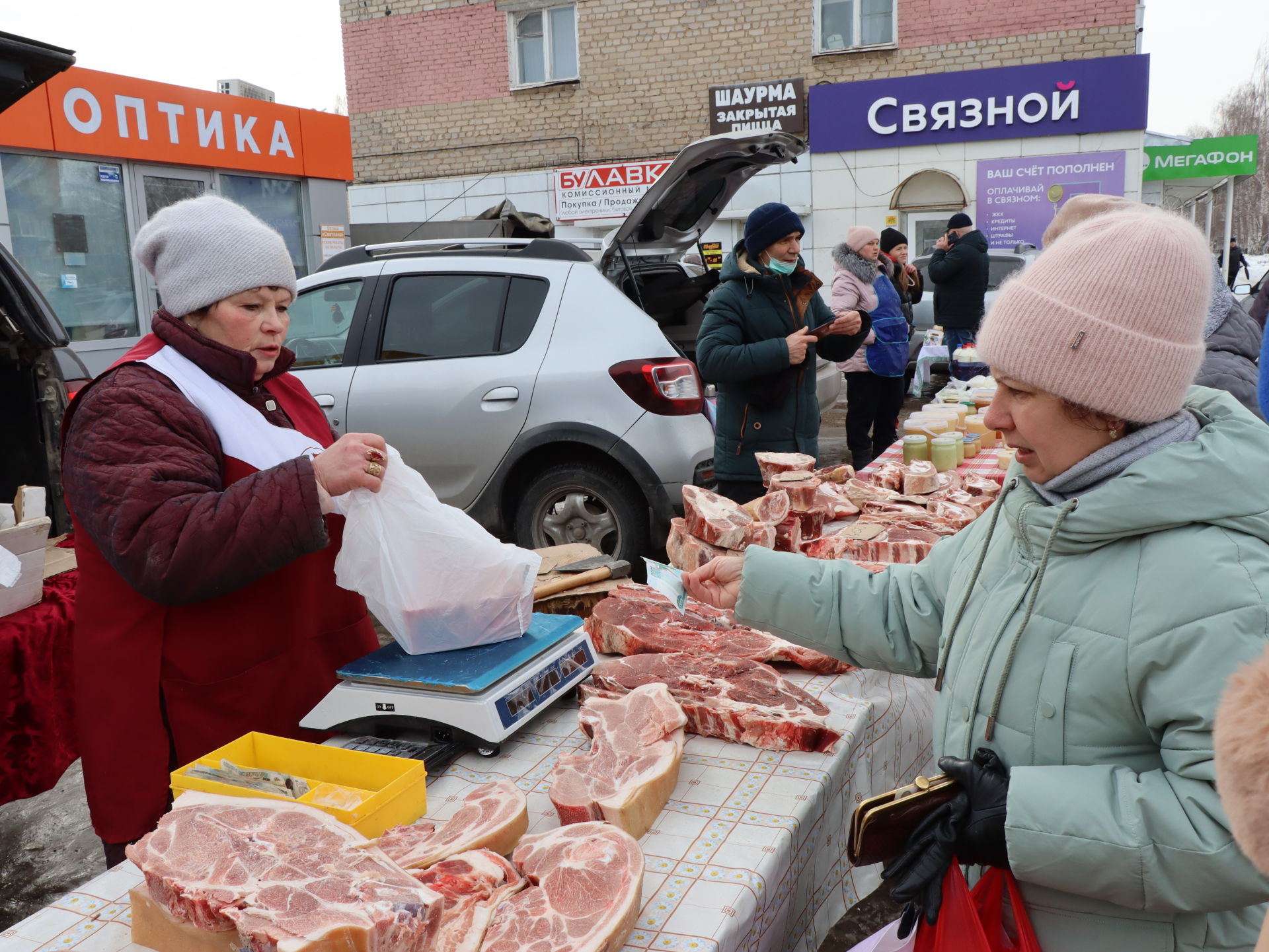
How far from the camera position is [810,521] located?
3631 mm

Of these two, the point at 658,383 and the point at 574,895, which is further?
the point at 658,383

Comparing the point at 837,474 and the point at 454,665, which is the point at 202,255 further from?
the point at 837,474

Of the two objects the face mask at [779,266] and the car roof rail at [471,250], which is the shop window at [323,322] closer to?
the car roof rail at [471,250]

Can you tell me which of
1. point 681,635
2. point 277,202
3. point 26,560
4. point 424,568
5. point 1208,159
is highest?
point 1208,159

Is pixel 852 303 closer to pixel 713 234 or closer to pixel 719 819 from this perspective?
pixel 719 819

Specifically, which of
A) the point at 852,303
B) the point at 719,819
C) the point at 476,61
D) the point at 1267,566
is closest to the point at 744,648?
the point at 719,819

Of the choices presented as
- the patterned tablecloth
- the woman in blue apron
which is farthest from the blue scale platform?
the woman in blue apron

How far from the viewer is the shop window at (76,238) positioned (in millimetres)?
9922

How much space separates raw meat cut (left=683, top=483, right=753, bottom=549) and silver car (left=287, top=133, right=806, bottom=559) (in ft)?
6.24

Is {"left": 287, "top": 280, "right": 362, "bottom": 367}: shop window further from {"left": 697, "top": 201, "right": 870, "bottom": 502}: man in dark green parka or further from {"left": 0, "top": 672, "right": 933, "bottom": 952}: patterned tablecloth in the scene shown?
{"left": 0, "top": 672, "right": 933, "bottom": 952}: patterned tablecloth

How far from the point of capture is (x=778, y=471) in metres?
3.99

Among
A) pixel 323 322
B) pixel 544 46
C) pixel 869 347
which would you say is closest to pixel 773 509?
pixel 323 322

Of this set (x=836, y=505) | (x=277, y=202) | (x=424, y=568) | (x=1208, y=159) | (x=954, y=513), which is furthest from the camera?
(x=1208, y=159)

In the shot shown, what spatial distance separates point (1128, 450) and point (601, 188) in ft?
53.8
